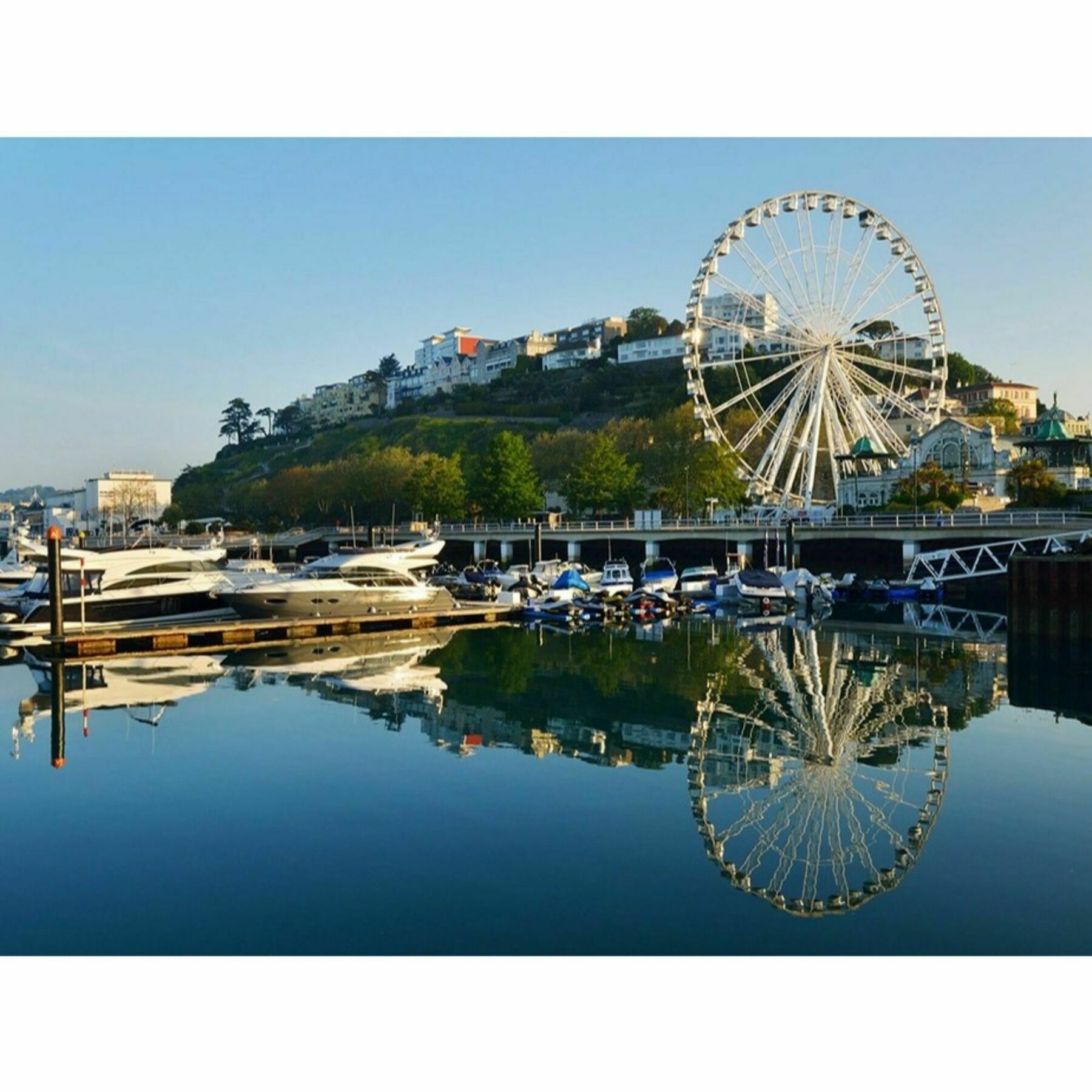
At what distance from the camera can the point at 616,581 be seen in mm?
58312

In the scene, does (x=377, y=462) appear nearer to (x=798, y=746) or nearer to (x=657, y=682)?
(x=657, y=682)

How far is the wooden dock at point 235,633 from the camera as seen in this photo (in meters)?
37.4

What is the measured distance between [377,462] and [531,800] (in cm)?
10407

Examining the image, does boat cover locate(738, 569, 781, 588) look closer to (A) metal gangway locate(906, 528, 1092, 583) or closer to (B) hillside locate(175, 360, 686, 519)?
(A) metal gangway locate(906, 528, 1092, 583)

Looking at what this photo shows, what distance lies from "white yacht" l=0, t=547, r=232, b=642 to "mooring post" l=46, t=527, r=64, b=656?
1880 millimetres

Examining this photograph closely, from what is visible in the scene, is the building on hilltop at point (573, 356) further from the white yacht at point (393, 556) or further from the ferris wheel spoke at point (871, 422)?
the white yacht at point (393, 556)

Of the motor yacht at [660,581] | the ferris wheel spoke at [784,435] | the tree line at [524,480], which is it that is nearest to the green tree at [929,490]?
the ferris wheel spoke at [784,435]

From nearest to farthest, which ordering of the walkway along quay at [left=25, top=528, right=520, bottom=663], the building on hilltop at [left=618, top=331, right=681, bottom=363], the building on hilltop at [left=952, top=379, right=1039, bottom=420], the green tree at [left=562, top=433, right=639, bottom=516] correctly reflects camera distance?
the walkway along quay at [left=25, top=528, right=520, bottom=663], the green tree at [left=562, top=433, right=639, bottom=516], the building on hilltop at [left=952, top=379, right=1039, bottom=420], the building on hilltop at [left=618, top=331, right=681, bottom=363]

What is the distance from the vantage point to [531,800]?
19.2 metres

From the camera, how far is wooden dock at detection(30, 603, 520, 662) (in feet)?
123

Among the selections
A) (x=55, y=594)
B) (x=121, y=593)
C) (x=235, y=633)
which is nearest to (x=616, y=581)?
(x=235, y=633)

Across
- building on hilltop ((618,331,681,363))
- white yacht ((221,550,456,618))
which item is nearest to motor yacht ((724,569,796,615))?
white yacht ((221,550,456,618))

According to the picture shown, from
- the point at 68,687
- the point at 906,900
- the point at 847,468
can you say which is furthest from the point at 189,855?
the point at 847,468

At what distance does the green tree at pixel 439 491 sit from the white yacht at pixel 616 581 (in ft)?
151
